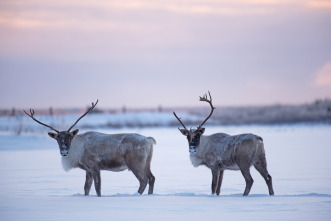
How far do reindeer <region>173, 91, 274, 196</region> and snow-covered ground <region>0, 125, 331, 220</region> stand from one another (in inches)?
16.7

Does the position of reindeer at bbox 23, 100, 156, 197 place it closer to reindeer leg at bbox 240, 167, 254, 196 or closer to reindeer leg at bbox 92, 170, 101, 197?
reindeer leg at bbox 92, 170, 101, 197

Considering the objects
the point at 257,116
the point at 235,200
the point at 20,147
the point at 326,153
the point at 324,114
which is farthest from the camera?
the point at 257,116

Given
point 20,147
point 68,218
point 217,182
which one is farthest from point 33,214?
point 20,147

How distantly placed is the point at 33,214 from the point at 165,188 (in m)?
→ 5.06

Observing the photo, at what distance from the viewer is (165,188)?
45.8 feet

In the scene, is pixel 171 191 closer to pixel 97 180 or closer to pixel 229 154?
pixel 229 154

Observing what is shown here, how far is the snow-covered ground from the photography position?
9.28m

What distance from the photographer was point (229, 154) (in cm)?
1259

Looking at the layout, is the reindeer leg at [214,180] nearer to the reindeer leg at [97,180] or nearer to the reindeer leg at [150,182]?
the reindeer leg at [150,182]

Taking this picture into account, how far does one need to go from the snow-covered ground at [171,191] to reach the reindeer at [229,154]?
42 centimetres

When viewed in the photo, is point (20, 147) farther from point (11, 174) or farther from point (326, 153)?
point (326, 153)

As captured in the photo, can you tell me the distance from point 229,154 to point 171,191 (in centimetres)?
174

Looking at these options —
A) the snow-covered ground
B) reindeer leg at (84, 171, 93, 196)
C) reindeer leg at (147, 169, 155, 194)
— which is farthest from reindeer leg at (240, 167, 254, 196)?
reindeer leg at (84, 171, 93, 196)

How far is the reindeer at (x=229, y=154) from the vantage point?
12352 millimetres
